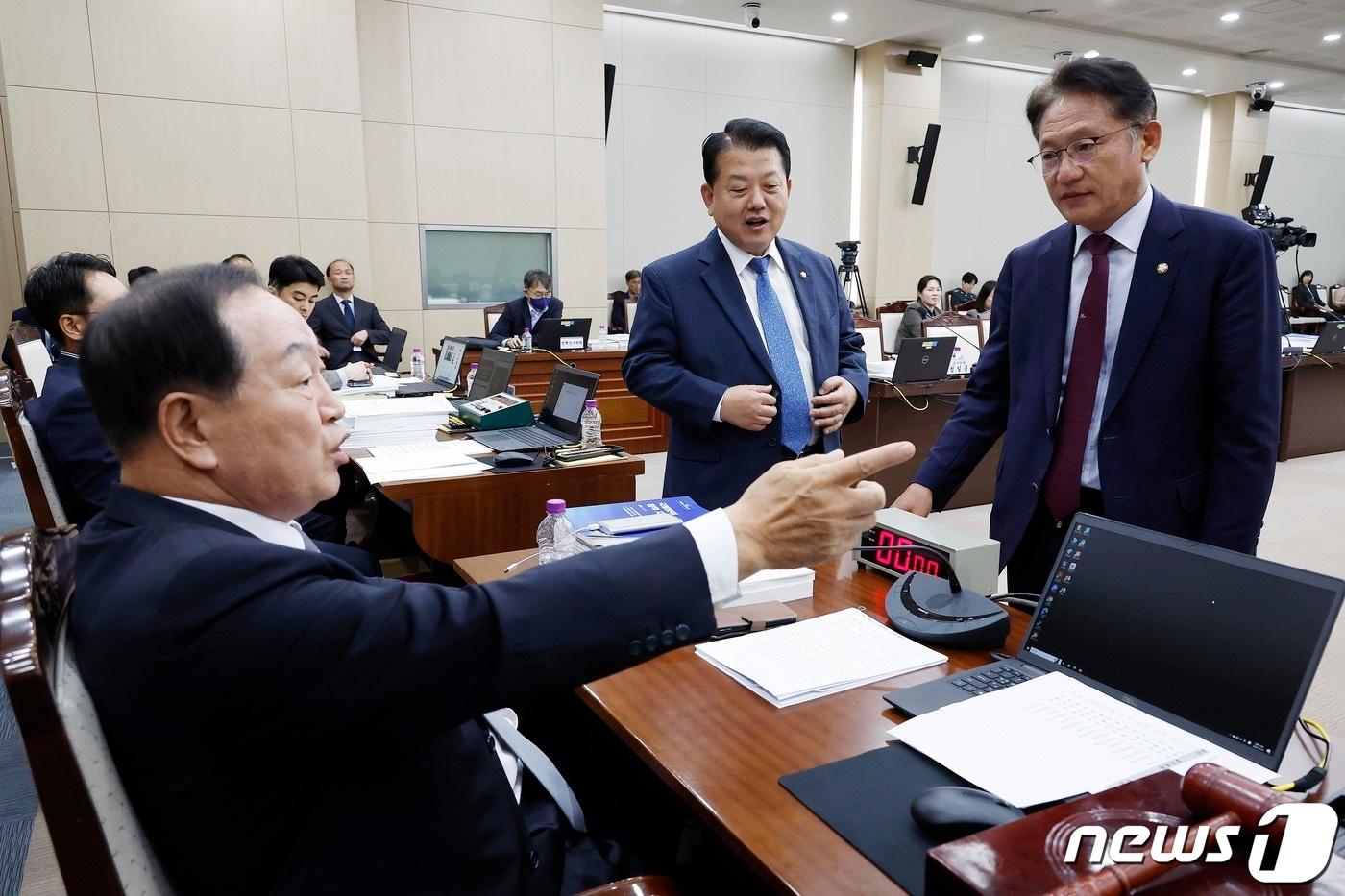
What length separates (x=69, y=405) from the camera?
208 centimetres

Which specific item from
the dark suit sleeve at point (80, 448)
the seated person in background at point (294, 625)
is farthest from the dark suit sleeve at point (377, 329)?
the seated person in background at point (294, 625)

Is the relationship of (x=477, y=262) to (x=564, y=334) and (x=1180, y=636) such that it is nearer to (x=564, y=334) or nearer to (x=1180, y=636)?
(x=564, y=334)

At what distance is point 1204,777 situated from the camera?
644mm

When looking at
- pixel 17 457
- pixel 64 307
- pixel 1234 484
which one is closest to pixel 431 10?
pixel 64 307

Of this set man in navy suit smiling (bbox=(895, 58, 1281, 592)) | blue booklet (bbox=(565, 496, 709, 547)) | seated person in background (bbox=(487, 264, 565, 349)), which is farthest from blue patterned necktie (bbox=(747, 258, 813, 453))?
seated person in background (bbox=(487, 264, 565, 349))

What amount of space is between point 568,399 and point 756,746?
6.89 ft

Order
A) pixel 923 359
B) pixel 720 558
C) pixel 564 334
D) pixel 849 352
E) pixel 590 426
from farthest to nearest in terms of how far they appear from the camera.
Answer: pixel 564 334 < pixel 923 359 < pixel 590 426 < pixel 849 352 < pixel 720 558

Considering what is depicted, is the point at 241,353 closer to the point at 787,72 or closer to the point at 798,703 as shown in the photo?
the point at 798,703

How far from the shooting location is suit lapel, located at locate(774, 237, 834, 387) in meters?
2.23

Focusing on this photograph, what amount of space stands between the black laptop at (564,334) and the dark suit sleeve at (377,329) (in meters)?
1.45

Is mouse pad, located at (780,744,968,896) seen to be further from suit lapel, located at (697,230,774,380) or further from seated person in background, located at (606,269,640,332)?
seated person in background, located at (606,269,640,332)

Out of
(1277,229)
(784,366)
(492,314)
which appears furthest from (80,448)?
(1277,229)

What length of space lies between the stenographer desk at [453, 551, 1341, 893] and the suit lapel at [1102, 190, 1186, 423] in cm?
51

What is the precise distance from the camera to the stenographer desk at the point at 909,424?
4.71m
